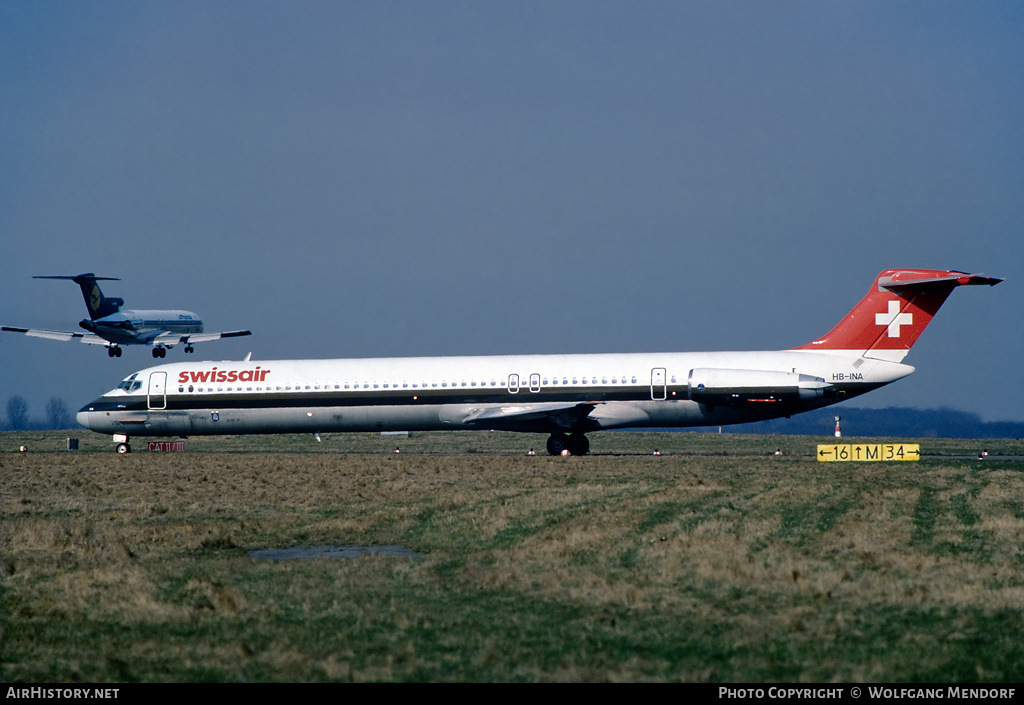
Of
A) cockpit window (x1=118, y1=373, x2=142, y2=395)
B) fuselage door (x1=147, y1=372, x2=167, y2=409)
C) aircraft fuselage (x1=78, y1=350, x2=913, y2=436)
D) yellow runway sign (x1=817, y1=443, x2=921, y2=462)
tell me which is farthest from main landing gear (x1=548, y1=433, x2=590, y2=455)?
cockpit window (x1=118, y1=373, x2=142, y2=395)

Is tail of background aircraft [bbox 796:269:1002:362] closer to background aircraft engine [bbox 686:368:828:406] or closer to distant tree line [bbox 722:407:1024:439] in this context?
background aircraft engine [bbox 686:368:828:406]

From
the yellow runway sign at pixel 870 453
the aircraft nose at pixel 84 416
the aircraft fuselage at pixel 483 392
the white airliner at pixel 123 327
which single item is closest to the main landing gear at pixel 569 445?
the aircraft fuselage at pixel 483 392

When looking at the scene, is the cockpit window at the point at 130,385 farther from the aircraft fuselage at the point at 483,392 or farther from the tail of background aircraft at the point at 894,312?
the tail of background aircraft at the point at 894,312

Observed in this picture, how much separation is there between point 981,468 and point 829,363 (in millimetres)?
7883

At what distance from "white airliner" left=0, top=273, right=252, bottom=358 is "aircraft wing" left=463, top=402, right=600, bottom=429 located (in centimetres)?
5391

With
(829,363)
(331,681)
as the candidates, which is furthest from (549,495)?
(829,363)

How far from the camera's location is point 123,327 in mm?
83938

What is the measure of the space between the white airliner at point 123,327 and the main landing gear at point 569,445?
55119 mm

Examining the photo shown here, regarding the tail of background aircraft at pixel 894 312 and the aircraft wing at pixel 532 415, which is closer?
the tail of background aircraft at pixel 894 312

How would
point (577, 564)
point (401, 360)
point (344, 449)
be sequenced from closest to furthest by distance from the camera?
point (577, 564)
point (401, 360)
point (344, 449)

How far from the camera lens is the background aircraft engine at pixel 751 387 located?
37.0 metres

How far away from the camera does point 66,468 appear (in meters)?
34.3

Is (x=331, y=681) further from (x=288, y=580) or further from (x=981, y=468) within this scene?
(x=981, y=468)

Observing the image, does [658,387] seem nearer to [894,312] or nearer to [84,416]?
A: [894,312]
